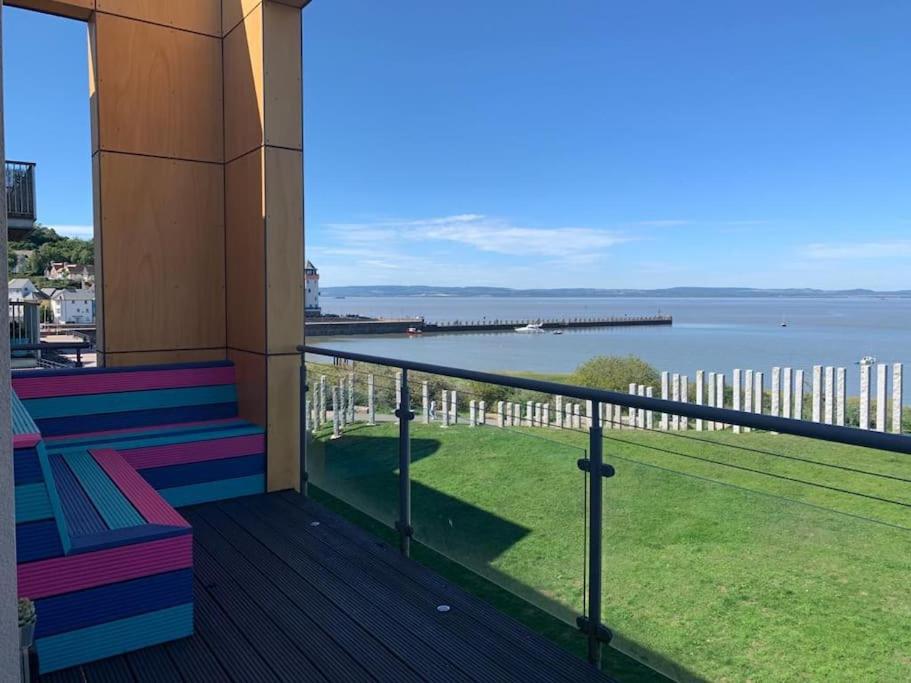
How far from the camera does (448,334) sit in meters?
62.0

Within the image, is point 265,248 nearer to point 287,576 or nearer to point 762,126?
point 287,576

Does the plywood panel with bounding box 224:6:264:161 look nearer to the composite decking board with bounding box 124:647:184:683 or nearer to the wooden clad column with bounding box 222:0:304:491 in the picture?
the wooden clad column with bounding box 222:0:304:491

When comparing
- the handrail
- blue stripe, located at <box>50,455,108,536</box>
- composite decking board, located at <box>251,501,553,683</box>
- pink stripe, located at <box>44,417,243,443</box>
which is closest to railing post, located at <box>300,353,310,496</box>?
pink stripe, located at <box>44,417,243,443</box>

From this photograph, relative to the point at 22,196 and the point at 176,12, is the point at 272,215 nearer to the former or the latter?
the point at 176,12

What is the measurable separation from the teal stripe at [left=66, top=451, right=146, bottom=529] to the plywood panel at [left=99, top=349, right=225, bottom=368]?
817mm

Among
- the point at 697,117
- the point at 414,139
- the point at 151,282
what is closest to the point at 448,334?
the point at 414,139

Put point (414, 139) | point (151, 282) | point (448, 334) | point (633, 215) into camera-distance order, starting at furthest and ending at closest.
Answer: point (633, 215)
point (448, 334)
point (414, 139)
point (151, 282)

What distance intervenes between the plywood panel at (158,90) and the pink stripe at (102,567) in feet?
9.53

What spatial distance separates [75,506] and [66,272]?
61.3 meters


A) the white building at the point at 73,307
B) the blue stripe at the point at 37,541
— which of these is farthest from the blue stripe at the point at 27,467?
the white building at the point at 73,307

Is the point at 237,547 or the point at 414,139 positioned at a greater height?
the point at 414,139

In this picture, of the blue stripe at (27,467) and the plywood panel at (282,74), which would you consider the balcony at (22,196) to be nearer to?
the plywood panel at (282,74)

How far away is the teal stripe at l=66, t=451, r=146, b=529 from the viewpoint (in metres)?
2.40

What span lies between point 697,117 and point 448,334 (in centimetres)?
2964
